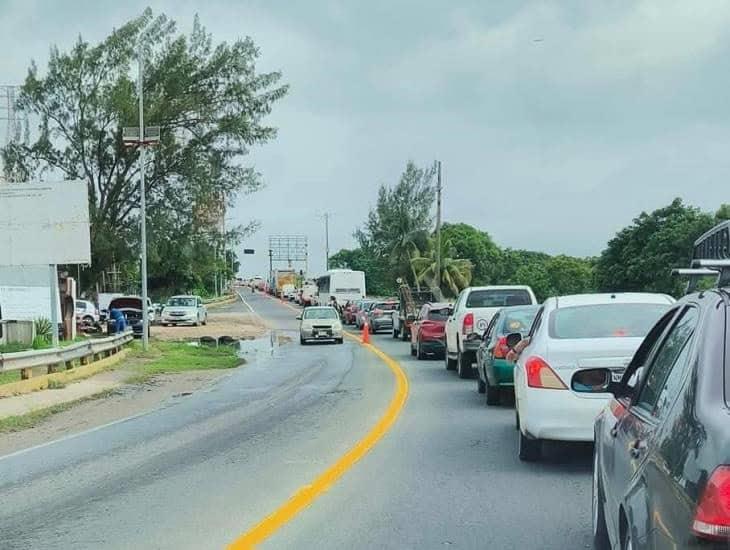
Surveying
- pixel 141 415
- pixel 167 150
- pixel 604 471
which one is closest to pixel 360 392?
pixel 141 415

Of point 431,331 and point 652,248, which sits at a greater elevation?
point 652,248

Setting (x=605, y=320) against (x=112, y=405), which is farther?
(x=112, y=405)

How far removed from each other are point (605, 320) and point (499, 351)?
4.38m

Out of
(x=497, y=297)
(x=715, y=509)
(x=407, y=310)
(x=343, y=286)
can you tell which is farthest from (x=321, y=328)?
(x=715, y=509)

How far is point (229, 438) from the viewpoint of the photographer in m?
12.6

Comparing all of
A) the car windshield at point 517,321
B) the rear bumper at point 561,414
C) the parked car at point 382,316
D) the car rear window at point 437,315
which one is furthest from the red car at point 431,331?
the parked car at point 382,316

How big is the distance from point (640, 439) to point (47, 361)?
18.1 meters

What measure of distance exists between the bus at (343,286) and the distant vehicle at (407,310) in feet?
67.0

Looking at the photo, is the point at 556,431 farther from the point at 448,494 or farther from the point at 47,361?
the point at 47,361

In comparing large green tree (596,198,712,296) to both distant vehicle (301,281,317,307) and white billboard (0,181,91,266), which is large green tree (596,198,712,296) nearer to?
distant vehicle (301,281,317,307)

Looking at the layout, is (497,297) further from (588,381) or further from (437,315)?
(588,381)

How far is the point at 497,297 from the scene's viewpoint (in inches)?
901

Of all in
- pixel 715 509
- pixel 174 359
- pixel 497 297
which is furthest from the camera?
pixel 174 359

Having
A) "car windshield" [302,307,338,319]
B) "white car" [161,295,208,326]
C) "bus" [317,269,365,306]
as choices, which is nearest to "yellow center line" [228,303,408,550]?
"car windshield" [302,307,338,319]
